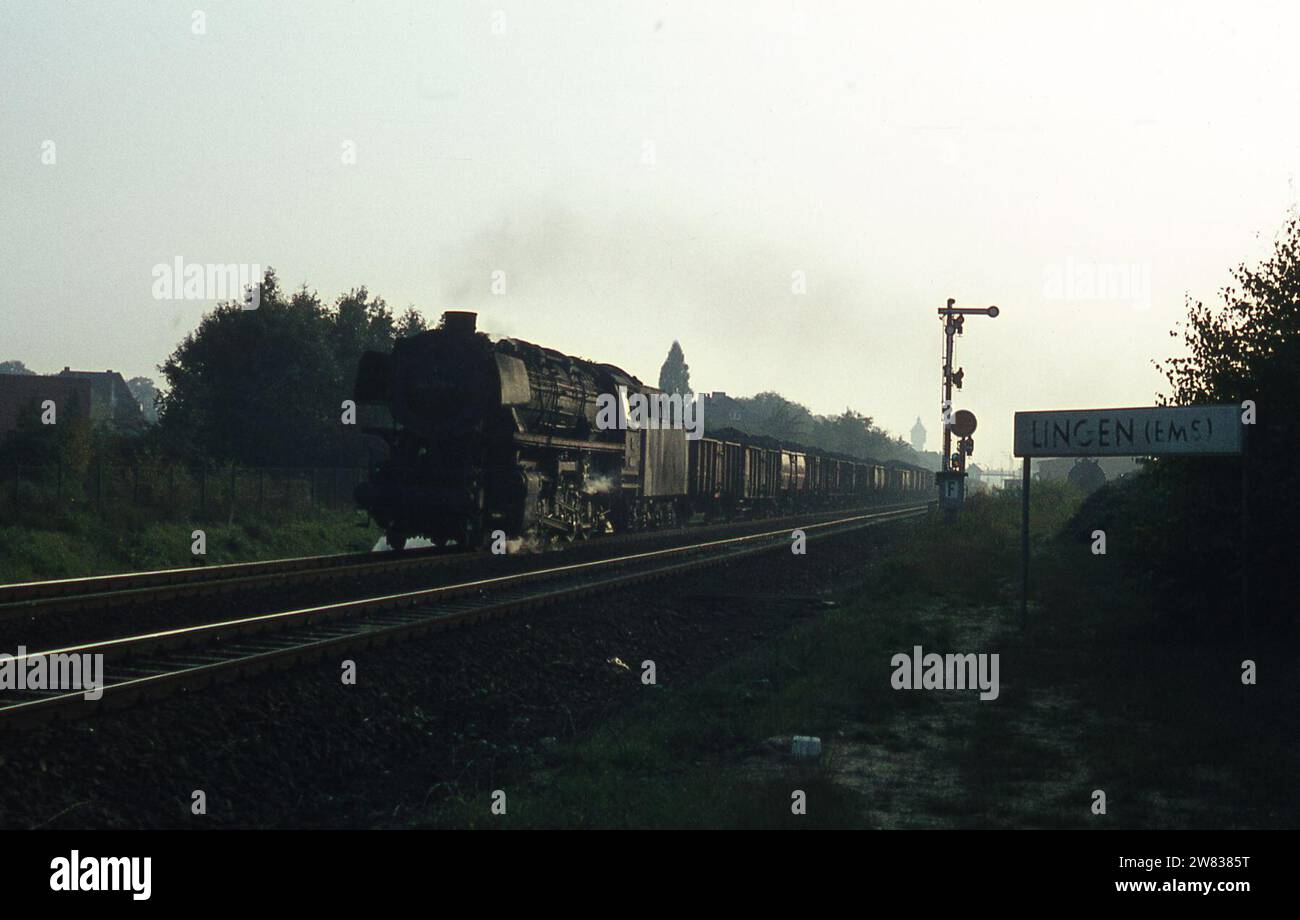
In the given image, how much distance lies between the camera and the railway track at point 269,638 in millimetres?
8617

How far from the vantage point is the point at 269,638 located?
37.9 ft

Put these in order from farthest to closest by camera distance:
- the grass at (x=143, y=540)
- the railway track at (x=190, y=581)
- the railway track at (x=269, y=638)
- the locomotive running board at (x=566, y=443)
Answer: the locomotive running board at (x=566, y=443) → the grass at (x=143, y=540) → the railway track at (x=190, y=581) → the railway track at (x=269, y=638)

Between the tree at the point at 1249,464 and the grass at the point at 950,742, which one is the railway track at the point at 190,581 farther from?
the tree at the point at 1249,464

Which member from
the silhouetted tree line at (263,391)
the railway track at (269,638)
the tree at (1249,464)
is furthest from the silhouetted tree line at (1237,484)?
the silhouetted tree line at (263,391)

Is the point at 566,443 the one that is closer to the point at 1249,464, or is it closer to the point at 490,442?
the point at 490,442

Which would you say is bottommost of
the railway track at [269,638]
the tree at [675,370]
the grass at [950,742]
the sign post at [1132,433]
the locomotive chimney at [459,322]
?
the grass at [950,742]

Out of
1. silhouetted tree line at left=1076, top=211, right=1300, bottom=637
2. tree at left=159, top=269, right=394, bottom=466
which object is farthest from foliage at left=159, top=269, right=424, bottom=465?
silhouetted tree line at left=1076, top=211, right=1300, bottom=637

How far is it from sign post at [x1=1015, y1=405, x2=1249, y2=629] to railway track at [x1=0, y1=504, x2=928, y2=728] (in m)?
6.31

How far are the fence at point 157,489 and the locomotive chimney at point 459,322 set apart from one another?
8992mm

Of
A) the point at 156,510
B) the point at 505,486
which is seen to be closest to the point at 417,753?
the point at 505,486

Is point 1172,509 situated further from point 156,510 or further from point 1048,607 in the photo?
point 156,510

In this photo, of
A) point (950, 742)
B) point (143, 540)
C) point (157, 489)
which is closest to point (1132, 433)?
point (950, 742)

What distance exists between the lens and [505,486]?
69.8ft

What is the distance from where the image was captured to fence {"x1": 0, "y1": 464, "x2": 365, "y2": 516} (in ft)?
79.6
